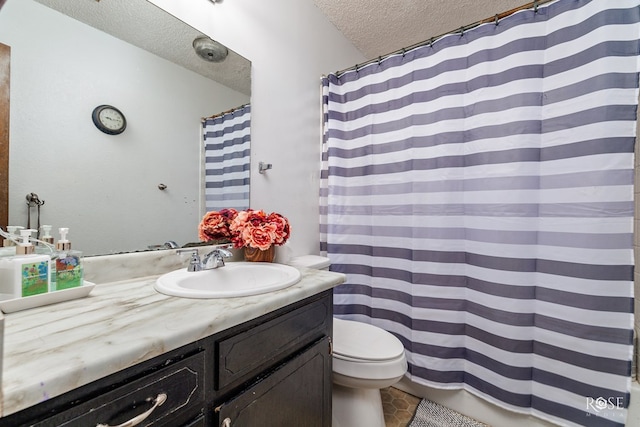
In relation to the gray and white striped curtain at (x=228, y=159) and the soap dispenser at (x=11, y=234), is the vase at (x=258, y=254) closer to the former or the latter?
the gray and white striped curtain at (x=228, y=159)

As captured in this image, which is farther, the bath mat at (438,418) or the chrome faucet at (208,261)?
the bath mat at (438,418)

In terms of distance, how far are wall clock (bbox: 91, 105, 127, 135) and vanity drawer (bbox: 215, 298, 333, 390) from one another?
0.81 meters

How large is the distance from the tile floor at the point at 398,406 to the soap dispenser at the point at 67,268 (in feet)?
4.78

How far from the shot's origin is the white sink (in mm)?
741

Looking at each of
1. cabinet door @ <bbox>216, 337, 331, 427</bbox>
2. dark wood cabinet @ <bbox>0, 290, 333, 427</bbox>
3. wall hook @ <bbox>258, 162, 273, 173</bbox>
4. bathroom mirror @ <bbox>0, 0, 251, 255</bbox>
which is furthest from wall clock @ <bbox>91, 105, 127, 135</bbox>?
cabinet door @ <bbox>216, 337, 331, 427</bbox>

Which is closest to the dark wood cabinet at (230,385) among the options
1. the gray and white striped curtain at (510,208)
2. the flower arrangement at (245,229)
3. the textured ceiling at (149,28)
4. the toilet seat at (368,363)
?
the toilet seat at (368,363)

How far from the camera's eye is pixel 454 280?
1328 mm

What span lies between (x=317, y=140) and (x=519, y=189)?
44.6 inches

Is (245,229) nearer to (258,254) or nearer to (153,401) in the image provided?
(258,254)

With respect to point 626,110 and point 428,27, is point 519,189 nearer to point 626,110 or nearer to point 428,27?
point 626,110

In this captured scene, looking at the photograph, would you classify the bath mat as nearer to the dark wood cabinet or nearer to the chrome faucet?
the dark wood cabinet

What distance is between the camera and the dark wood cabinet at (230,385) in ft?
1.41

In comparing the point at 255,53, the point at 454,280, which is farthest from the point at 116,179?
the point at 454,280

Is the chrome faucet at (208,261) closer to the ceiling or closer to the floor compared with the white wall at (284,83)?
closer to the floor
